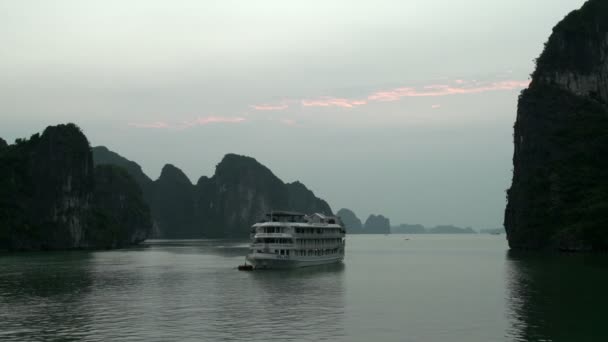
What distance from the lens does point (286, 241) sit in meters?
83.1

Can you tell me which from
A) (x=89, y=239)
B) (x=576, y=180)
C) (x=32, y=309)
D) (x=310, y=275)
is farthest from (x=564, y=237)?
(x=89, y=239)

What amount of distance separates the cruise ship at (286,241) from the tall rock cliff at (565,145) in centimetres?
5303

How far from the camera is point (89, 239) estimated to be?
182 meters

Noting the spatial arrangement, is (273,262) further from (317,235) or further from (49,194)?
(49,194)

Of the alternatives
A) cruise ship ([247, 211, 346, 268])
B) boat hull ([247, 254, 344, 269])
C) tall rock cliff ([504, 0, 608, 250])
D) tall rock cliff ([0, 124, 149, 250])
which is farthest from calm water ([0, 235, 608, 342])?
tall rock cliff ([0, 124, 149, 250])

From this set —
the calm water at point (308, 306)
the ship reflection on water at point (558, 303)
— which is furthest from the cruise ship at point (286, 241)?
the ship reflection on water at point (558, 303)

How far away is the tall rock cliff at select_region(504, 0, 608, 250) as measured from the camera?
11982 cm

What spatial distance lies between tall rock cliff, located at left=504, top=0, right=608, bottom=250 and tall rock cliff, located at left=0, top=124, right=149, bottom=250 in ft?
369

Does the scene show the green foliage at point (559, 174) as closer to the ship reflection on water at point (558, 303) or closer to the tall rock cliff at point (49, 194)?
the ship reflection on water at point (558, 303)

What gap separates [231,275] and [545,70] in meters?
109

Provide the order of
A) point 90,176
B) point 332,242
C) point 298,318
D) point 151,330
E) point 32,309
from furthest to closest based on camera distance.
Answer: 1. point 90,176
2. point 332,242
3. point 32,309
4. point 298,318
5. point 151,330

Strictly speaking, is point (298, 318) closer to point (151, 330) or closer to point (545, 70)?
point (151, 330)

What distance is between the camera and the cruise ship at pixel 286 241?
268 ft

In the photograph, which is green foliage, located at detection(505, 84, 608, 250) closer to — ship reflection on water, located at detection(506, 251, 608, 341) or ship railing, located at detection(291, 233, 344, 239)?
ship reflection on water, located at detection(506, 251, 608, 341)
